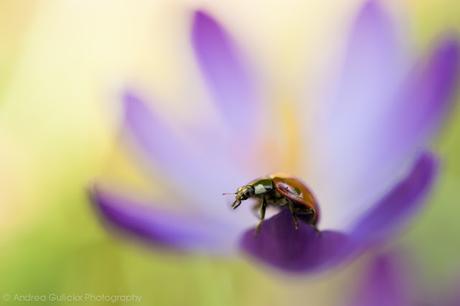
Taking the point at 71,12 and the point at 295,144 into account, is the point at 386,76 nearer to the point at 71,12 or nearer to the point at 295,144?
the point at 295,144

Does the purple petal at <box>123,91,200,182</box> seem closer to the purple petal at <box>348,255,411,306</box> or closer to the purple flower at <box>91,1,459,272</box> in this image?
the purple flower at <box>91,1,459,272</box>

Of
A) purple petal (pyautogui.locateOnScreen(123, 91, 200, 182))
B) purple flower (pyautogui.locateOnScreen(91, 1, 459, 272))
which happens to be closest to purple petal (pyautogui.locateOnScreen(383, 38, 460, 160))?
purple flower (pyautogui.locateOnScreen(91, 1, 459, 272))

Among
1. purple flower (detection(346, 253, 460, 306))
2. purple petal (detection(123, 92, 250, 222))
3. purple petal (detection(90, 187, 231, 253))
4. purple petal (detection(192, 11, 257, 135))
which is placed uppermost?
purple petal (detection(192, 11, 257, 135))

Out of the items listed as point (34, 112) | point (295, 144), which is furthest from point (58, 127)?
point (295, 144)

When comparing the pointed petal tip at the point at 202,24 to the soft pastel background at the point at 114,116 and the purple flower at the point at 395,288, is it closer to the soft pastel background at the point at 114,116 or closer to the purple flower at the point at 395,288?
the soft pastel background at the point at 114,116

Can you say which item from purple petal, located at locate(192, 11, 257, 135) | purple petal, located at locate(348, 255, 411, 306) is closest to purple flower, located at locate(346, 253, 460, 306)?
purple petal, located at locate(348, 255, 411, 306)

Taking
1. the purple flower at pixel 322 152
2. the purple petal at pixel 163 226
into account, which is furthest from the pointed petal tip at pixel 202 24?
the purple petal at pixel 163 226

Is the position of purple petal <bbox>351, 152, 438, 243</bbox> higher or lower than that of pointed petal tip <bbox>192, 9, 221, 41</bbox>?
lower
